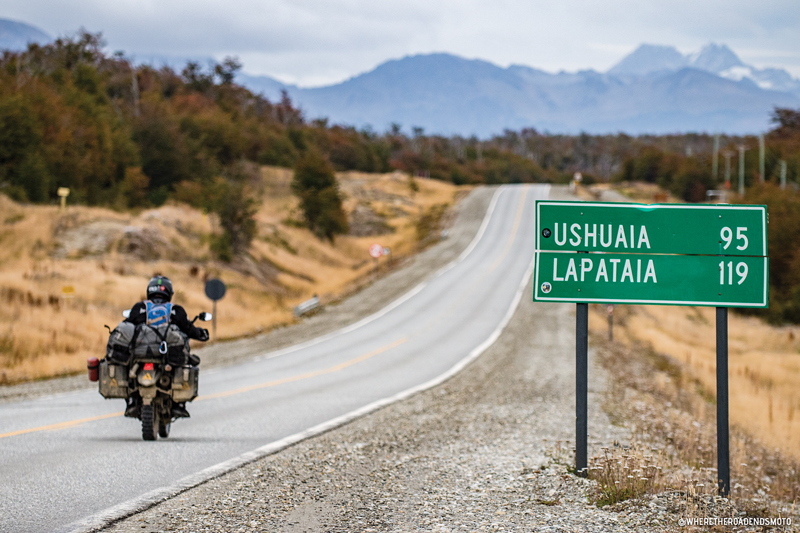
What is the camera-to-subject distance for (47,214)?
33781 millimetres

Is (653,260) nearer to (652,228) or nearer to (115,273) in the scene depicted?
(652,228)

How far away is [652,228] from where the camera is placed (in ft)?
23.3

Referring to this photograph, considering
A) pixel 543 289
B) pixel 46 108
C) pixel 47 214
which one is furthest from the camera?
pixel 46 108

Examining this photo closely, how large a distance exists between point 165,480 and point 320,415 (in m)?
4.84

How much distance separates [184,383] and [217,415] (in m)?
3.30

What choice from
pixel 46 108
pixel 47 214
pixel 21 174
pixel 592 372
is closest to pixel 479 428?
pixel 592 372

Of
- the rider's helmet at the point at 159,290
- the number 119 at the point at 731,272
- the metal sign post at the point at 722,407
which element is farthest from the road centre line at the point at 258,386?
the number 119 at the point at 731,272

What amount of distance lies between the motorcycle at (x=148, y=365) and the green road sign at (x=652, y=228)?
4.10 meters

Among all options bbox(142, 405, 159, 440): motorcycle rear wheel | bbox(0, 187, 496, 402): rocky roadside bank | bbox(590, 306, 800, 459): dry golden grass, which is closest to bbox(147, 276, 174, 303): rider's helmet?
bbox(142, 405, 159, 440): motorcycle rear wheel

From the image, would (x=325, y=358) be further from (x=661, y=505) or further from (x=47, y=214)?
(x=47, y=214)

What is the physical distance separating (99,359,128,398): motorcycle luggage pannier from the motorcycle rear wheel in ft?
1.29

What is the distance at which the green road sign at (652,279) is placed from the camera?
6.85 meters

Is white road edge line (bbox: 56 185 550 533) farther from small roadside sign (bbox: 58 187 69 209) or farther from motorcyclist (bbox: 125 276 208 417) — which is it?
small roadside sign (bbox: 58 187 69 209)

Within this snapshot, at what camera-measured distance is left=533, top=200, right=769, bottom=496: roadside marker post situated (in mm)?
6824
